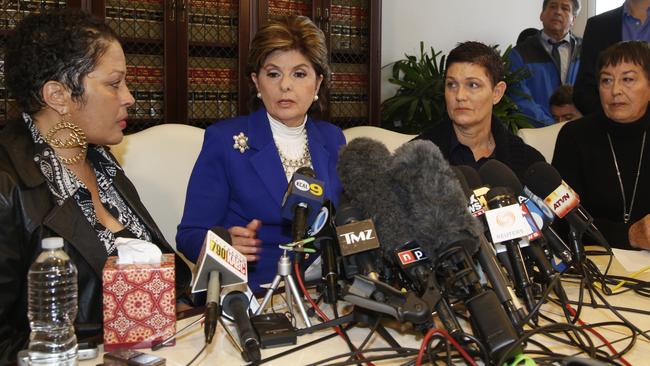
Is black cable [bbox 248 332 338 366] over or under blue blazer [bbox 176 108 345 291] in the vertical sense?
under

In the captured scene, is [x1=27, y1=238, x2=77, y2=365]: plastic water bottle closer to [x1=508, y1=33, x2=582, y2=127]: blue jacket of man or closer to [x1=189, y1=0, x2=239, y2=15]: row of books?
[x1=189, y1=0, x2=239, y2=15]: row of books

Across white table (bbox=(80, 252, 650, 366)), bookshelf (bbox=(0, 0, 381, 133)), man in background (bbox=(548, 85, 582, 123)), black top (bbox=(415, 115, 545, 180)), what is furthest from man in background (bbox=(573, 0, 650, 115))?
white table (bbox=(80, 252, 650, 366))

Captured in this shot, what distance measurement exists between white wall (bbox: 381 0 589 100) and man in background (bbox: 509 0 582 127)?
0.94 meters

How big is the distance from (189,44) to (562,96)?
2387 mm

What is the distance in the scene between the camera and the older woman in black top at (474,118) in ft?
7.93

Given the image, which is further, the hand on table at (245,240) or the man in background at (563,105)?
the man in background at (563,105)

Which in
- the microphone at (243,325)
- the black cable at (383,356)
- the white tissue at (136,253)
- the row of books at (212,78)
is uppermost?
the row of books at (212,78)

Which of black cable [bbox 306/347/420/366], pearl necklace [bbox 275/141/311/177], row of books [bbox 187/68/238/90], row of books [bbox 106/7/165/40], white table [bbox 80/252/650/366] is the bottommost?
white table [bbox 80/252/650/366]

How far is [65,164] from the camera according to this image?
65.6 inches

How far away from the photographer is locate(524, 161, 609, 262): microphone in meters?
1.41

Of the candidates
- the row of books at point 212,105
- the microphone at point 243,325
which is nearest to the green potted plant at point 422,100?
the row of books at point 212,105

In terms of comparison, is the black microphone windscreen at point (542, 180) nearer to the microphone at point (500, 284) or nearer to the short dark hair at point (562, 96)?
the microphone at point (500, 284)

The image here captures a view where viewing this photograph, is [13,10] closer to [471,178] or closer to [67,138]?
[67,138]

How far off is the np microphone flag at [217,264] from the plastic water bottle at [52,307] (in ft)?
0.69
